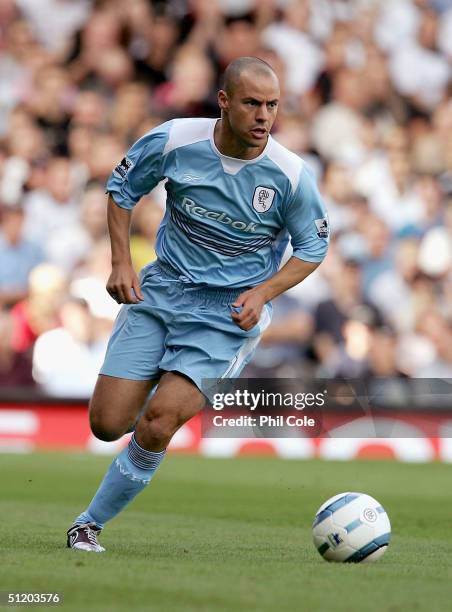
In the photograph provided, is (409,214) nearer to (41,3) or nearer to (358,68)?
(358,68)

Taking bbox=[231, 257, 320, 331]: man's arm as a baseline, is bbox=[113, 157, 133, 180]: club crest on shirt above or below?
above

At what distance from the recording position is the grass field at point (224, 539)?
532 cm

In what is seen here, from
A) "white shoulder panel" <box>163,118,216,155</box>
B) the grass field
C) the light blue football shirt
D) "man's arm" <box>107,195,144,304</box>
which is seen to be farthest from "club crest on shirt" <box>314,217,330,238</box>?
the grass field

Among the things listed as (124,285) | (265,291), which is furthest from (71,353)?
(265,291)

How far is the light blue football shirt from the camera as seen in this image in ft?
23.3

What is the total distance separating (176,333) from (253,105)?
4.28 ft

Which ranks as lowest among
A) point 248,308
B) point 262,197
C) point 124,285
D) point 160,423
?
point 160,423

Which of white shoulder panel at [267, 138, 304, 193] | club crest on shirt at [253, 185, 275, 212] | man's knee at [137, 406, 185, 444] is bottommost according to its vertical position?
man's knee at [137, 406, 185, 444]

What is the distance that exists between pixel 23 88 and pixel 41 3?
1620mm

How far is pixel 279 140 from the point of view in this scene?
17.6m

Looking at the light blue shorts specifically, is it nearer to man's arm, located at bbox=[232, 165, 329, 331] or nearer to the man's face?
man's arm, located at bbox=[232, 165, 329, 331]

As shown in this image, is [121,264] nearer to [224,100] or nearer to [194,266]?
[194,266]

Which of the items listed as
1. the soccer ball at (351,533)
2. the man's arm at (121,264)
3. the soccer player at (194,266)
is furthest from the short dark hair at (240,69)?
the soccer ball at (351,533)

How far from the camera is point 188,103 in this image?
709 inches
